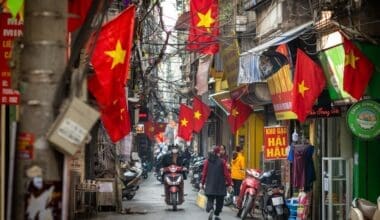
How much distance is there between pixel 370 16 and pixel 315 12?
7.23 ft

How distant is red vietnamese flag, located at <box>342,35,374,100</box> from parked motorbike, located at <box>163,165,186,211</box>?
865cm

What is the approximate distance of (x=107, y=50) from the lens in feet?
29.6

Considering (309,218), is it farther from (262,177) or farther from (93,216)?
(93,216)

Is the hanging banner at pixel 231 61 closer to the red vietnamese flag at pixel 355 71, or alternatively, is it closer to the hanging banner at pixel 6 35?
the red vietnamese flag at pixel 355 71

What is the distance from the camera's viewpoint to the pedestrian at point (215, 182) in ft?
51.3

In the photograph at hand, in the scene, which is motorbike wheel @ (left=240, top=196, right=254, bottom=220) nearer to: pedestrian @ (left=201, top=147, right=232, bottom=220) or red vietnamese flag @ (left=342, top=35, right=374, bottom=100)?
pedestrian @ (left=201, top=147, right=232, bottom=220)

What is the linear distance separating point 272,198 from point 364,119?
4589 millimetres

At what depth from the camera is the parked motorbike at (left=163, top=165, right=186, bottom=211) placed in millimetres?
18625

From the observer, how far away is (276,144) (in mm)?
16938

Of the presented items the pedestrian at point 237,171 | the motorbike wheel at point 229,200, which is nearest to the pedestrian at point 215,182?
the pedestrian at point 237,171

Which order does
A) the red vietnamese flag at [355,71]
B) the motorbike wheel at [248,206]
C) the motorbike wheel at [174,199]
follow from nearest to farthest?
1. the red vietnamese flag at [355,71]
2. the motorbike wheel at [248,206]
3. the motorbike wheel at [174,199]

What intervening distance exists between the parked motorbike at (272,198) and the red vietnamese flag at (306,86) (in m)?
2.72

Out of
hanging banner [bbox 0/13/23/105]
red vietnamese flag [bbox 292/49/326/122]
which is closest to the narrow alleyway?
red vietnamese flag [bbox 292/49/326/122]

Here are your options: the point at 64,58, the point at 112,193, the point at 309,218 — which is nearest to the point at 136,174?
the point at 112,193
